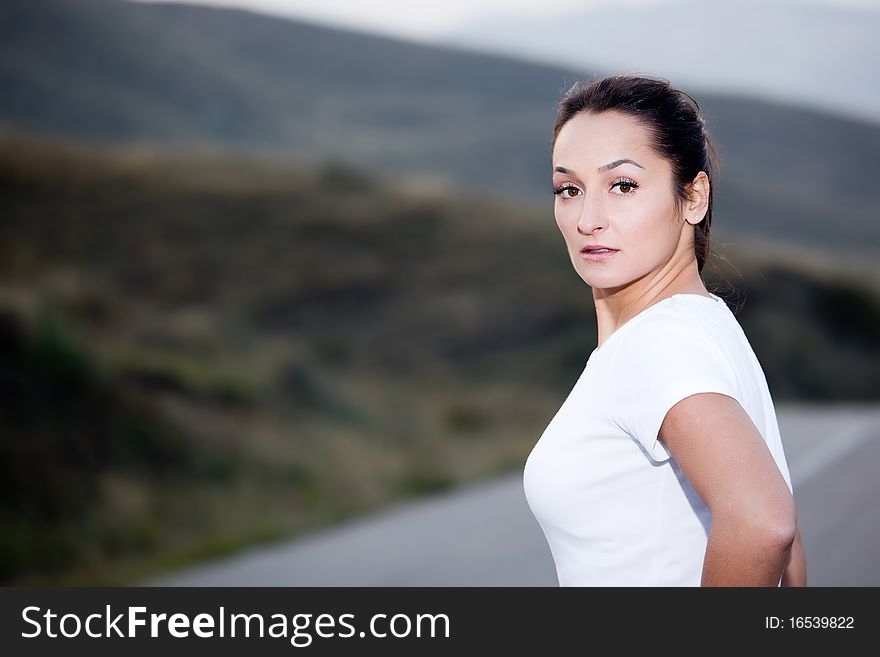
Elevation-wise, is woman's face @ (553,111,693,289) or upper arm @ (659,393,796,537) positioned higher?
woman's face @ (553,111,693,289)

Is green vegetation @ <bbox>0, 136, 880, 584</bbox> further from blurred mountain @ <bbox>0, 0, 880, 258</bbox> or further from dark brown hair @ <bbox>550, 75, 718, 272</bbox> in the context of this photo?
dark brown hair @ <bbox>550, 75, 718, 272</bbox>

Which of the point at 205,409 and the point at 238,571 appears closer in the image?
the point at 238,571

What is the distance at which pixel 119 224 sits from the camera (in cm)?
1875

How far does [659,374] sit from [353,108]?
84.9 ft

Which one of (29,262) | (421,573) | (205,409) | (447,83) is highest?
(447,83)

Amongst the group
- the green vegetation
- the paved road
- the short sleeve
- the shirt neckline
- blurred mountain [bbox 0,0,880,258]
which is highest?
blurred mountain [bbox 0,0,880,258]

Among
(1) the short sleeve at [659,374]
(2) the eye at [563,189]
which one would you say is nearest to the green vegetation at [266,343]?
(2) the eye at [563,189]

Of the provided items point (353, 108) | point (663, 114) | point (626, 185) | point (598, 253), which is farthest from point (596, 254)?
point (353, 108)

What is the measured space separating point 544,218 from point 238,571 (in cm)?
1752

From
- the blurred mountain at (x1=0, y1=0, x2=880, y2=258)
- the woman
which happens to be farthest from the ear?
the blurred mountain at (x1=0, y1=0, x2=880, y2=258)

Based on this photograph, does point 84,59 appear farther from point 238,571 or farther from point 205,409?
point 238,571

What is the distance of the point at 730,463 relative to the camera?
3.64 ft

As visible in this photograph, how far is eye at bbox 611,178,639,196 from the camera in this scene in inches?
55.1

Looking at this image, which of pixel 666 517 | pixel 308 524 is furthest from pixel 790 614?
pixel 308 524
